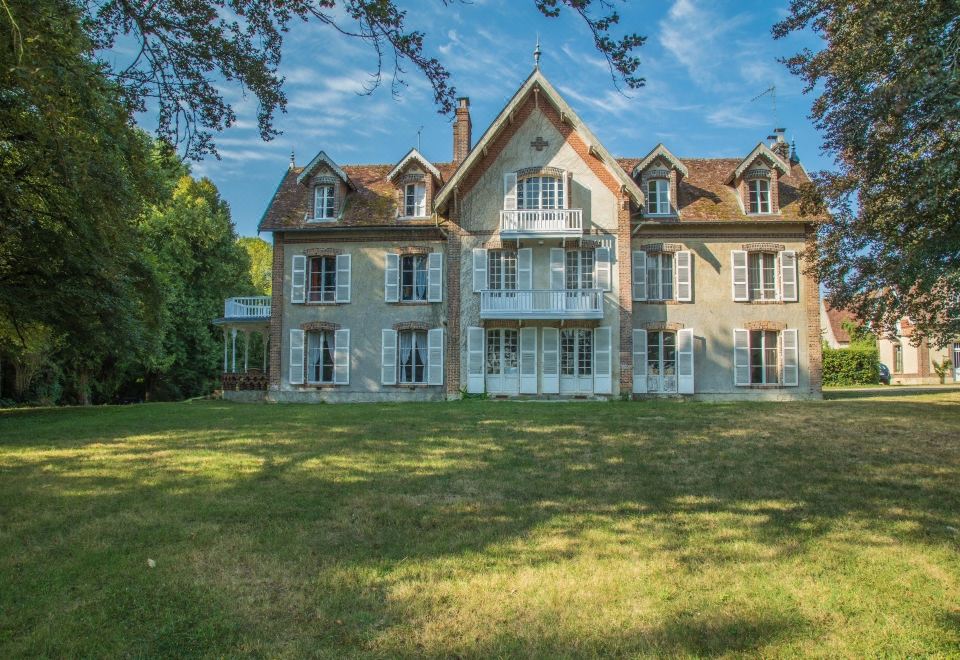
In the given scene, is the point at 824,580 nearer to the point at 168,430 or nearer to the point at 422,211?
the point at 168,430

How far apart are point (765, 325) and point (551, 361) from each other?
294 inches

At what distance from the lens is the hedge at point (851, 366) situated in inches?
1425

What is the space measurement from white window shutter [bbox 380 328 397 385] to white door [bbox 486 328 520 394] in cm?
332

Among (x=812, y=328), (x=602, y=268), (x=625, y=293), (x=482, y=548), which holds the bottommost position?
(x=482, y=548)

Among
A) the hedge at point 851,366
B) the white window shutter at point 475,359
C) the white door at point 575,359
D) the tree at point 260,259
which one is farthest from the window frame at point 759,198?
the tree at point 260,259

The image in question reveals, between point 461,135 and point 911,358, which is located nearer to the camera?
point 461,135

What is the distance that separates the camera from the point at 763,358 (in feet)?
71.6

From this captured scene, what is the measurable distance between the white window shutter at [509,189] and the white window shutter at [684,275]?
19.7ft

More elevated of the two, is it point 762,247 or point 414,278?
point 762,247

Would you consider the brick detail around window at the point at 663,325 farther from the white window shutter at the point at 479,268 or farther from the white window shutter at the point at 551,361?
the white window shutter at the point at 479,268

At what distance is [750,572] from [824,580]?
48 centimetres

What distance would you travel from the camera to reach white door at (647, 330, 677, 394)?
2150 centimetres

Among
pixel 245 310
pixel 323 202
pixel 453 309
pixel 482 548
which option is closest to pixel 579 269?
pixel 453 309

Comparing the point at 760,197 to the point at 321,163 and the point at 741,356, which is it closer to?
the point at 741,356
